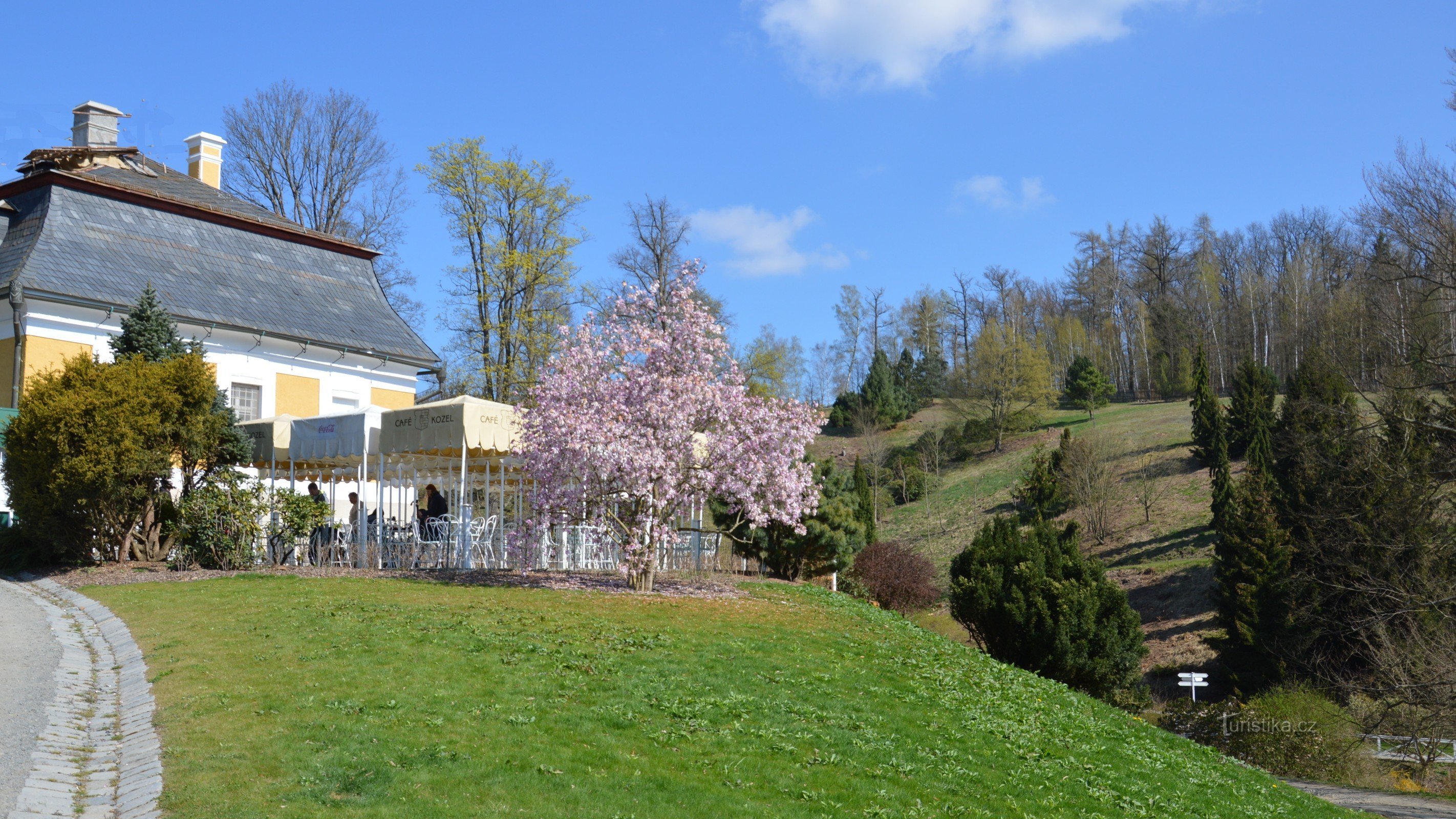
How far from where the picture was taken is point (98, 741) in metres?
7.41

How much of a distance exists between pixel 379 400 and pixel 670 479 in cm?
2025

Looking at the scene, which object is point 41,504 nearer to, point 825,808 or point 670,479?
point 670,479

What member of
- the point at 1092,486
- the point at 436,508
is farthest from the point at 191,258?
the point at 1092,486

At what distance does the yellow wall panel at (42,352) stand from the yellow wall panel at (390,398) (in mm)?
8370

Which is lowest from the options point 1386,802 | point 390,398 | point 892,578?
point 1386,802

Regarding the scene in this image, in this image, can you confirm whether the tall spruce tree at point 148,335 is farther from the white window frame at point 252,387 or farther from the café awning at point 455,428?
the white window frame at point 252,387

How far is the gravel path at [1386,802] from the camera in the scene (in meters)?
15.2

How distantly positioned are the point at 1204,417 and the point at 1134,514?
→ 16.8ft

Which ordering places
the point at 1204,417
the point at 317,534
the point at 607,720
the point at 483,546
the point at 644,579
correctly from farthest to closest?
the point at 1204,417 < the point at 317,534 < the point at 483,546 < the point at 644,579 < the point at 607,720

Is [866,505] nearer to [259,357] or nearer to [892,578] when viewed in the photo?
[892,578]

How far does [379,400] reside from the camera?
3219cm

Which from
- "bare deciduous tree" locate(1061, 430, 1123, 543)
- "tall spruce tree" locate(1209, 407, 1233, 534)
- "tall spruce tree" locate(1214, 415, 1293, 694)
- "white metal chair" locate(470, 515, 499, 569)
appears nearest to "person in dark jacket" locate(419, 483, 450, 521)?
"white metal chair" locate(470, 515, 499, 569)

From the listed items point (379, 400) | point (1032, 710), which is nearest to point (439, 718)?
point (1032, 710)

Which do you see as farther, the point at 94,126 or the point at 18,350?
the point at 94,126
